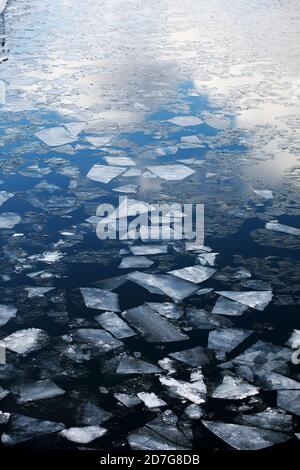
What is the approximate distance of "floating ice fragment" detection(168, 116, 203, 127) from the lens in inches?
280

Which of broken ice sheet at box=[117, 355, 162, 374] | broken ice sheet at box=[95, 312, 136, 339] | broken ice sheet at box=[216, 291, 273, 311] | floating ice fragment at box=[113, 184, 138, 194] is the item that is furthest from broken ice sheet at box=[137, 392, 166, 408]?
floating ice fragment at box=[113, 184, 138, 194]

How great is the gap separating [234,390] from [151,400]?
0.45m

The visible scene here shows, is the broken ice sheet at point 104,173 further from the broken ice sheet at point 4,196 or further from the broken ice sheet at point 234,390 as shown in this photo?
the broken ice sheet at point 234,390

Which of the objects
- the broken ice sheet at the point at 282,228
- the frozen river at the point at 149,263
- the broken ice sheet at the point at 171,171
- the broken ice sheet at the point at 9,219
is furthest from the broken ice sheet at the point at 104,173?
the broken ice sheet at the point at 282,228

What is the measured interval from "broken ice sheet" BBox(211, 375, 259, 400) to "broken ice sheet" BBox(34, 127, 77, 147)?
13.3 ft

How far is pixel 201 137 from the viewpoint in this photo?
674cm

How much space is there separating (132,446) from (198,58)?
8.68m

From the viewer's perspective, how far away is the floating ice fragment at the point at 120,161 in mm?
6029

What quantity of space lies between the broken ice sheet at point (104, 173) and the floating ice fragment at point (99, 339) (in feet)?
7.75

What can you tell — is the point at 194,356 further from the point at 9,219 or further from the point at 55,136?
the point at 55,136

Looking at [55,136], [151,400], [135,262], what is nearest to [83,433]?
[151,400]

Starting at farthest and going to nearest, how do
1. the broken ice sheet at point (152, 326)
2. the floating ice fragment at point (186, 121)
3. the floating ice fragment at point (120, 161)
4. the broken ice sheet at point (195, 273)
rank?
the floating ice fragment at point (186, 121) < the floating ice fragment at point (120, 161) < the broken ice sheet at point (195, 273) < the broken ice sheet at point (152, 326)

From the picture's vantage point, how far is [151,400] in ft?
9.94
